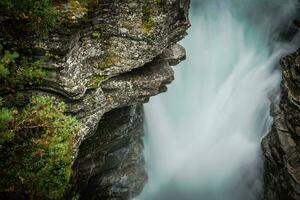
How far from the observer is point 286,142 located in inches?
467

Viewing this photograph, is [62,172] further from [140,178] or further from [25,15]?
[140,178]

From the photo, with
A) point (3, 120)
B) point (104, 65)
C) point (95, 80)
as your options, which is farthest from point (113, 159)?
point (3, 120)

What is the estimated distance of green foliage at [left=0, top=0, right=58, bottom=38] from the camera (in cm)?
742

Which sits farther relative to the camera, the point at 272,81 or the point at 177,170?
the point at 177,170

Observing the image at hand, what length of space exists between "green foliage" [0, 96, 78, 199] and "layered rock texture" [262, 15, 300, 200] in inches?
303

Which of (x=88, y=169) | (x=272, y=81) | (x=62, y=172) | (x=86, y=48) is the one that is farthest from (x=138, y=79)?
(x=272, y=81)

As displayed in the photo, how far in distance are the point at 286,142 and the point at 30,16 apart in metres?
9.33

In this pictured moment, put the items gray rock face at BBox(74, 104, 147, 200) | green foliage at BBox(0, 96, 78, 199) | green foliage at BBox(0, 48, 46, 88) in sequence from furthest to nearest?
gray rock face at BBox(74, 104, 147, 200)
green foliage at BBox(0, 48, 46, 88)
green foliage at BBox(0, 96, 78, 199)

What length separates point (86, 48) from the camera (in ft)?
33.1

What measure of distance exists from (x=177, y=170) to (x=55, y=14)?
10.8 m

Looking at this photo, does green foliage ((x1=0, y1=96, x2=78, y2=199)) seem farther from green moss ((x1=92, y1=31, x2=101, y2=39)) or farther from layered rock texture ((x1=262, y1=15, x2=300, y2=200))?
layered rock texture ((x1=262, y1=15, x2=300, y2=200))

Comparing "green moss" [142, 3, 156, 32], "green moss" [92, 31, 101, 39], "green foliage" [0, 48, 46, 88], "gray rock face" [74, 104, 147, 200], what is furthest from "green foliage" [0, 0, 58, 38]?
"gray rock face" [74, 104, 147, 200]

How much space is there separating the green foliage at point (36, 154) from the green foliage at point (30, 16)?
1.73m

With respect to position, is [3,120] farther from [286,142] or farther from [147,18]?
[286,142]
